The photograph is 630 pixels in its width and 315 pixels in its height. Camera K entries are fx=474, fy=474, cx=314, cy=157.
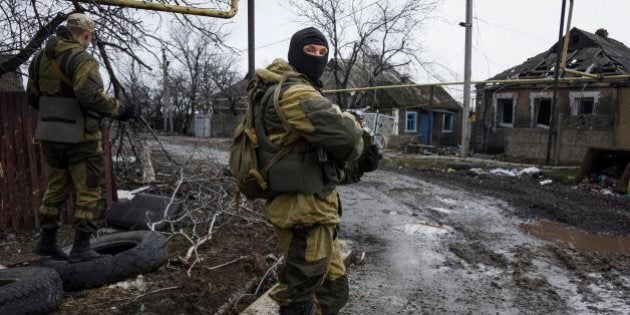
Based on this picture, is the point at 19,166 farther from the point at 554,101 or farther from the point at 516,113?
the point at 516,113

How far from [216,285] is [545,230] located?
4.51 meters

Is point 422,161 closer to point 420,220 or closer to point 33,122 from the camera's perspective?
point 420,220

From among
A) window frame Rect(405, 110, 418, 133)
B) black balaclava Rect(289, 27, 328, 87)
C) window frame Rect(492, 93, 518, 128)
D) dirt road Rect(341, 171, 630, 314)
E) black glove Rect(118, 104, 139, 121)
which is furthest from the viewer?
window frame Rect(405, 110, 418, 133)

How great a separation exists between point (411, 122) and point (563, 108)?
11.7m

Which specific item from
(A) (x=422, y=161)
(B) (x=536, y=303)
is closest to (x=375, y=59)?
(A) (x=422, y=161)

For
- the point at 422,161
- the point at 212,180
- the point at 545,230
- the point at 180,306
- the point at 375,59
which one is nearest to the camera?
the point at 180,306

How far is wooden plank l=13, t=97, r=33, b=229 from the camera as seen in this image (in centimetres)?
476

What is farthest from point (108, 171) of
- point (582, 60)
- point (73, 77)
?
point (582, 60)

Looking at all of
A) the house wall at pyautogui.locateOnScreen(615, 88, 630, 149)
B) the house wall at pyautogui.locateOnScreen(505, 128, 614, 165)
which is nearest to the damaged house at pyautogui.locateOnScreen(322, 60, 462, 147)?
the house wall at pyautogui.locateOnScreen(505, 128, 614, 165)

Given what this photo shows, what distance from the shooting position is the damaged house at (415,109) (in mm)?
22656

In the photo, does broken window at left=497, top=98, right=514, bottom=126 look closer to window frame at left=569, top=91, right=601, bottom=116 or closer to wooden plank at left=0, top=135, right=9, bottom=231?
window frame at left=569, top=91, right=601, bottom=116

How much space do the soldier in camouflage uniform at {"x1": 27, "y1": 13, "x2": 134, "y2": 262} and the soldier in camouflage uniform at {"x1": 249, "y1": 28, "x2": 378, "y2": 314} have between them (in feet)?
5.13

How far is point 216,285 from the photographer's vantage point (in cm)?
354

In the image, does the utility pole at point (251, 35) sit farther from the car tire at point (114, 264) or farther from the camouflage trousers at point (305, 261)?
the camouflage trousers at point (305, 261)
